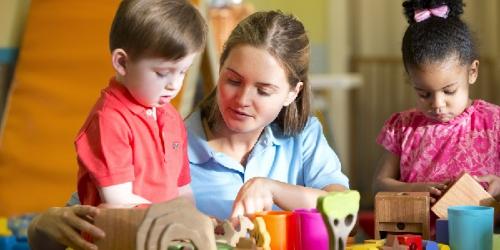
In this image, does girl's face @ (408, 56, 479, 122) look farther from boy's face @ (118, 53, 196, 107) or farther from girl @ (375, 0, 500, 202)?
boy's face @ (118, 53, 196, 107)

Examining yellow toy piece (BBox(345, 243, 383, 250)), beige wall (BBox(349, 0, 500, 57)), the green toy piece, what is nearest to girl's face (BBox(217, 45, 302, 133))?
yellow toy piece (BBox(345, 243, 383, 250))

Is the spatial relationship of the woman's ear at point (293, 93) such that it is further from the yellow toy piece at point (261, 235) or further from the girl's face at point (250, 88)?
the yellow toy piece at point (261, 235)

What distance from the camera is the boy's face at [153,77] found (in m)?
1.48

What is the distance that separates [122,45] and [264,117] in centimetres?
40

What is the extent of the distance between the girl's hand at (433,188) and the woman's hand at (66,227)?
70cm

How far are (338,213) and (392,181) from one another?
2.33 ft

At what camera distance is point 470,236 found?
1.51 metres

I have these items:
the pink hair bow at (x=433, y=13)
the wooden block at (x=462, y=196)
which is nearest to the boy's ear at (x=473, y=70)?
the pink hair bow at (x=433, y=13)

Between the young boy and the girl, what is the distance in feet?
1.83

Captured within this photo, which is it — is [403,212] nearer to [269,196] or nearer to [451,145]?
[269,196]

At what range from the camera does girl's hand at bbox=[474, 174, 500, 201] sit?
1.81 meters

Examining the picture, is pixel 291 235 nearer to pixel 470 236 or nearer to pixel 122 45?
pixel 470 236

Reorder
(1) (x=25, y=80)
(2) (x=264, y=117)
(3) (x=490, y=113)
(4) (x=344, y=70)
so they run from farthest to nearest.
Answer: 1. (4) (x=344, y=70)
2. (1) (x=25, y=80)
3. (3) (x=490, y=113)
4. (2) (x=264, y=117)

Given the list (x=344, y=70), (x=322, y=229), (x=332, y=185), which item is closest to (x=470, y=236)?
(x=322, y=229)
